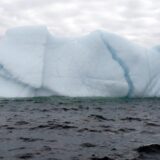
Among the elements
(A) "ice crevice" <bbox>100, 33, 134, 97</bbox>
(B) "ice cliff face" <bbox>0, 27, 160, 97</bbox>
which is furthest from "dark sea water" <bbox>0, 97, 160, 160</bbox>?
(A) "ice crevice" <bbox>100, 33, 134, 97</bbox>

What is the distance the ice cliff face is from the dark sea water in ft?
16.3

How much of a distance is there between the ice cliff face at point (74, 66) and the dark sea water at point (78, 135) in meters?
4.96

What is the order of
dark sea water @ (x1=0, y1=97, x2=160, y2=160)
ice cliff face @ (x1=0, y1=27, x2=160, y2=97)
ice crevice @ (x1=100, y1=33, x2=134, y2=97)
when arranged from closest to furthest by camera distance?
dark sea water @ (x1=0, y1=97, x2=160, y2=160), ice cliff face @ (x1=0, y1=27, x2=160, y2=97), ice crevice @ (x1=100, y1=33, x2=134, y2=97)

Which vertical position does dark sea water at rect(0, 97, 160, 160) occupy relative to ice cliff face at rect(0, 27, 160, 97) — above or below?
below

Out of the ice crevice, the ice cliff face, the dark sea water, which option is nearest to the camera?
the dark sea water

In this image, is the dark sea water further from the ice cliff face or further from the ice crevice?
the ice crevice

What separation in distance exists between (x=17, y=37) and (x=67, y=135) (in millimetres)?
12816

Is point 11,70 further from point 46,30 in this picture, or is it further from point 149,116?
point 149,116

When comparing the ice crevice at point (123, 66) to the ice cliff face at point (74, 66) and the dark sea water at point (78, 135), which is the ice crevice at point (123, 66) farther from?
the dark sea water at point (78, 135)

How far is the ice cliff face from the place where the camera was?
19391 mm

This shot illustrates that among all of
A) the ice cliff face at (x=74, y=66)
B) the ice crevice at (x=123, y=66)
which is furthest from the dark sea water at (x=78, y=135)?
the ice crevice at (x=123, y=66)

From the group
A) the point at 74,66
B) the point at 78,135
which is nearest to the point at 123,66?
the point at 74,66

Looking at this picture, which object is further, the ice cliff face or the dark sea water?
the ice cliff face

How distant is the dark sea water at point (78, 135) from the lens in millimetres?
7246
